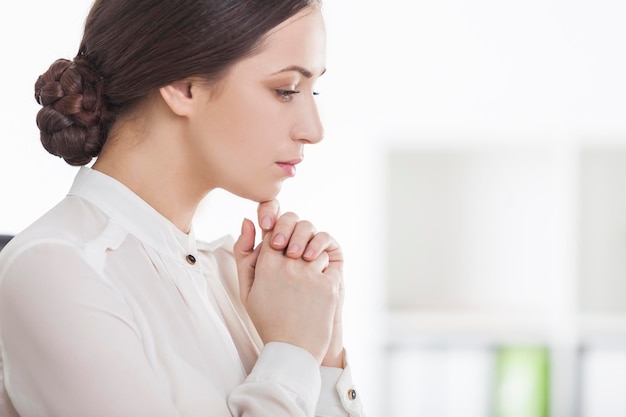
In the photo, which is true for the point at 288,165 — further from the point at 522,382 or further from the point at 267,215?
the point at 522,382

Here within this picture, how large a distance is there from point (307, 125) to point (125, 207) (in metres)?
0.29

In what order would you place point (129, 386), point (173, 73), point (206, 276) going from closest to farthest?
point (129, 386) < point (173, 73) < point (206, 276)

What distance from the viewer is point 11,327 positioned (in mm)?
1032

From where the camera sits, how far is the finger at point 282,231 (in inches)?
51.6

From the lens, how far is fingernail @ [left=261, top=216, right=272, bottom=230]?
4.44 ft

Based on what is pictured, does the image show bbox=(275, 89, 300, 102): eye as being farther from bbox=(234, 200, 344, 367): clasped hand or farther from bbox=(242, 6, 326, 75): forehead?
bbox=(234, 200, 344, 367): clasped hand

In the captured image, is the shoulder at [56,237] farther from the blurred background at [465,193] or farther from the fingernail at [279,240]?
the blurred background at [465,193]

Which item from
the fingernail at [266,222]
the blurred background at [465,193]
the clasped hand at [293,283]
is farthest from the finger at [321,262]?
the blurred background at [465,193]

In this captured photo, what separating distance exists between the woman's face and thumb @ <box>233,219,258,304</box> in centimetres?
12

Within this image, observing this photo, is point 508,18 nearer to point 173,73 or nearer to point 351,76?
point 351,76

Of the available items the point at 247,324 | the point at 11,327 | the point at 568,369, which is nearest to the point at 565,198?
the point at 568,369

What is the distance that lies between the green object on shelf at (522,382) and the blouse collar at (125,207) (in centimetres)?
204

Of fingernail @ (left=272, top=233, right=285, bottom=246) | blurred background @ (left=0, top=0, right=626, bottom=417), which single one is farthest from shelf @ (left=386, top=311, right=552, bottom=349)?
fingernail @ (left=272, top=233, right=285, bottom=246)

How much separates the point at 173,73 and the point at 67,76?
16 centimetres
